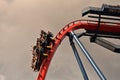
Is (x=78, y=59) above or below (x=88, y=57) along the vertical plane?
below

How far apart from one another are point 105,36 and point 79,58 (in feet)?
11.0

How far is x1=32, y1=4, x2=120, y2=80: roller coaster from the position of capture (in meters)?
44.8

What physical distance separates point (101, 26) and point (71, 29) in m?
3.33

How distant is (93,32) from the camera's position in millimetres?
46562

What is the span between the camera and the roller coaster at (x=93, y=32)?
147 ft

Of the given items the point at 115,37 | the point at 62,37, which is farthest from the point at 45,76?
the point at 115,37

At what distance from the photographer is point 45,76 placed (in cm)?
4659

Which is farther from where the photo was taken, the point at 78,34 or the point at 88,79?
the point at 78,34

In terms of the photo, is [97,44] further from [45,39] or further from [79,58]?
[45,39]

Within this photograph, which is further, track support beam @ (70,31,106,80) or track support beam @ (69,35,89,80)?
track support beam @ (69,35,89,80)

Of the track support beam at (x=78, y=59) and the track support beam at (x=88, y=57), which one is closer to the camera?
the track support beam at (x=88, y=57)

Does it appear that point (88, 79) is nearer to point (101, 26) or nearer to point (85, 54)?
point (85, 54)

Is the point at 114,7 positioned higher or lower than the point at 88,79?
higher

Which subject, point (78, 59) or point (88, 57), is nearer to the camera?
point (88, 57)
